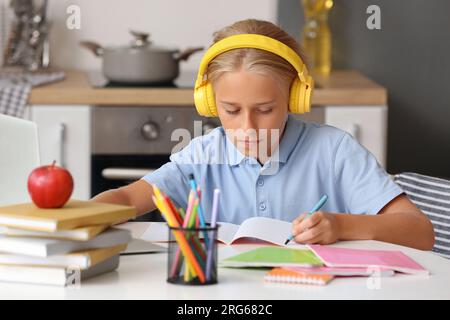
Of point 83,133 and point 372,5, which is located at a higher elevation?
point 372,5

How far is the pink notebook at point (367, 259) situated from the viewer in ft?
4.57

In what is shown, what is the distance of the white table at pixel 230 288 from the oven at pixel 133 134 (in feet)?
5.47

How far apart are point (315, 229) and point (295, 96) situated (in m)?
0.39

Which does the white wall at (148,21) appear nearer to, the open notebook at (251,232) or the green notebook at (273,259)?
the open notebook at (251,232)

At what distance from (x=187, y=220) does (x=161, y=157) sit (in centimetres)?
185

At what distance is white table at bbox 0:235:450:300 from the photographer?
1.25m

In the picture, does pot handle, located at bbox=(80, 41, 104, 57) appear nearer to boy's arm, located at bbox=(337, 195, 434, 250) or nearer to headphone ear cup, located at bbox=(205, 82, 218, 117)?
headphone ear cup, located at bbox=(205, 82, 218, 117)

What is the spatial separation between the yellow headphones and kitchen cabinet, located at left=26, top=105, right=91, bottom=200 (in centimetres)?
124

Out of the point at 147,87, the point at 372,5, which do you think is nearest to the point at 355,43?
the point at 372,5

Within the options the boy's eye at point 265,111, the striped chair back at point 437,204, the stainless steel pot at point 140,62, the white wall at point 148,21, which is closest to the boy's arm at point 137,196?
the boy's eye at point 265,111

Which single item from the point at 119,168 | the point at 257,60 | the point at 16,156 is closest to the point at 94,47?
the point at 119,168

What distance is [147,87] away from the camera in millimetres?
3104
